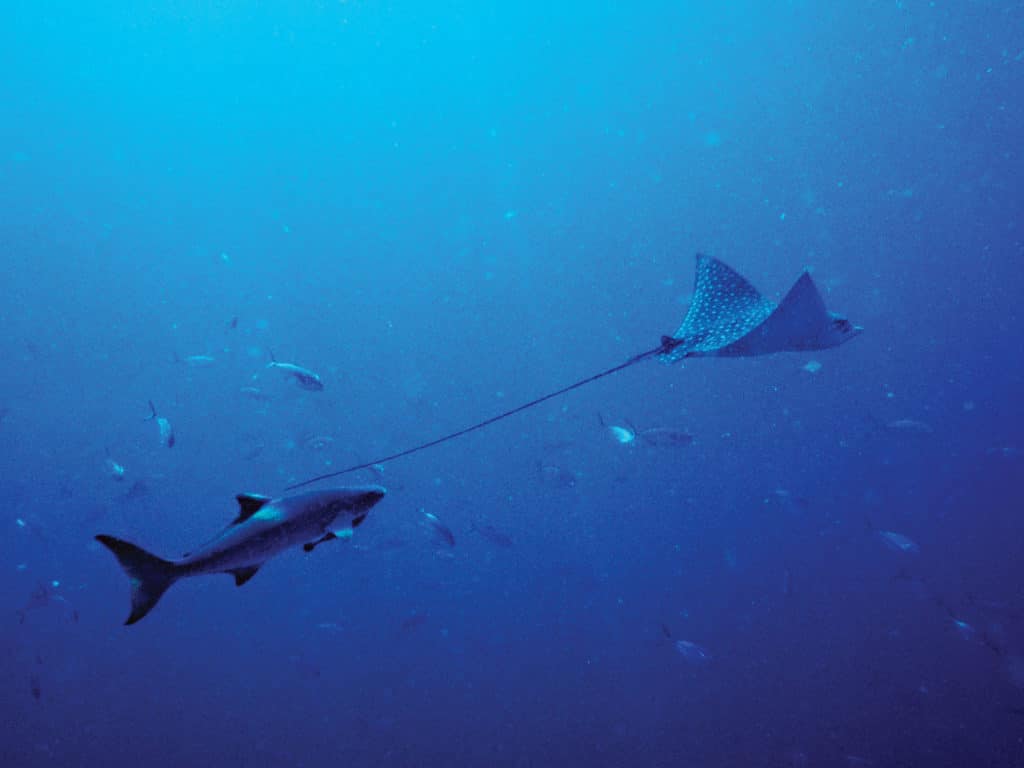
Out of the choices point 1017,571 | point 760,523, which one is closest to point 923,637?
point 1017,571

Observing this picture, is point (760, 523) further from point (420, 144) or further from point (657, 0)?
point (420, 144)

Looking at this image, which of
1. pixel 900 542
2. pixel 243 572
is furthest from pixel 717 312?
pixel 900 542

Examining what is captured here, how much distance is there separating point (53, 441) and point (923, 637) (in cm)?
2483

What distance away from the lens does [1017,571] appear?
12766mm

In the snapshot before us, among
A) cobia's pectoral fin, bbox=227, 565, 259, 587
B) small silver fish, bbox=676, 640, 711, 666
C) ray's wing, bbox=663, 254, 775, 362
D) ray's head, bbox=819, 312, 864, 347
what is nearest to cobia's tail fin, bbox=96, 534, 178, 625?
cobia's pectoral fin, bbox=227, 565, 259, 587

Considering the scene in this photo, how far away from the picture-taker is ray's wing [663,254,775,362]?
385 centimetres

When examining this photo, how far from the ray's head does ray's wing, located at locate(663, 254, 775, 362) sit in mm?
382

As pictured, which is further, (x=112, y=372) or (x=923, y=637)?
(x=112, y=372)

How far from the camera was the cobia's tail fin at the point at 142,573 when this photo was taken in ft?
5.83

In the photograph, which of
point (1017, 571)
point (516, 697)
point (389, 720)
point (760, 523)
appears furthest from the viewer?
point (760, 523)

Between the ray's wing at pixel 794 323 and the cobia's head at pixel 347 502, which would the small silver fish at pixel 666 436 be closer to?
the ray's wing at pixel 794 323

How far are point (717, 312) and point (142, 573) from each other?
3.99 meters

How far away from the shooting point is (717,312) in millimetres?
4484

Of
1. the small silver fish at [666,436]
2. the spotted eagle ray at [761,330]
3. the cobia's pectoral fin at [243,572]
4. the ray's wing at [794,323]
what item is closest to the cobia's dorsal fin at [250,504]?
the cobia's pectoral fin at [243,572]
